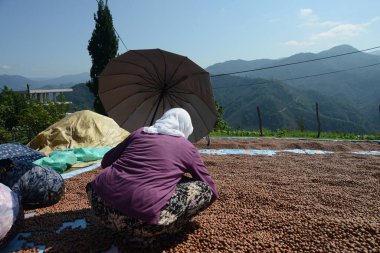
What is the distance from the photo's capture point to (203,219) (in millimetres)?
3430

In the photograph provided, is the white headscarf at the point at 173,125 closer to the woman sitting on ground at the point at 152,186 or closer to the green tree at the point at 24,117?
the woman sitting on ground at the point at 152,186

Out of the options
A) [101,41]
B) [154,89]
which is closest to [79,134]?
[154,89]

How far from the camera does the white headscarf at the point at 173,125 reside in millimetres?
2877

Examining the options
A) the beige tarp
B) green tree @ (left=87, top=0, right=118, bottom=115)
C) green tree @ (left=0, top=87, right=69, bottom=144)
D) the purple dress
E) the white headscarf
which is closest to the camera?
the purple dress

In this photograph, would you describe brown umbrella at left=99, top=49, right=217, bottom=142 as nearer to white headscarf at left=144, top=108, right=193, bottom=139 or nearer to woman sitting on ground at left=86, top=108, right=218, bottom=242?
white headscarf at left=144, top=108, right=193, bottom=139

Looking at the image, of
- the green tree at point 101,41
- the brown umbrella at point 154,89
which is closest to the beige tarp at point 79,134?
the brown umbrella at point 154,89

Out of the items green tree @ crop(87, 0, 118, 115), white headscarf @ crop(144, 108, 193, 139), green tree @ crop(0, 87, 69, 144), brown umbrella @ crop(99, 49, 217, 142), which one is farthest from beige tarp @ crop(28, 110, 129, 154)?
green tree @ crop(87, 0, 118, 115)

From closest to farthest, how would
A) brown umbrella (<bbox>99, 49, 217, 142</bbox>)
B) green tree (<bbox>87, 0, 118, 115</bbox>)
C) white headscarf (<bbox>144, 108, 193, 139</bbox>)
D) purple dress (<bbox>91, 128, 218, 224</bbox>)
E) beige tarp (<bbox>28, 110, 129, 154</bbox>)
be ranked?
1. purple dress (<bbox>91, 128, 218, 224</bbox>)
2. white headscarf (<bbox>144, 108, 193, 139</bbox>)
3. brown umbrella (<bbox>99, 49, 217, 142</bbox>)
4. beige tarp (<bbox>28, 110, 129, 154</bbox>)
5. green tree (<bbox>87, 0, 118, 115</bbox>)

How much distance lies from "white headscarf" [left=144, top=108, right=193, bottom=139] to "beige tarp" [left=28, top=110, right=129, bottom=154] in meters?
5.66

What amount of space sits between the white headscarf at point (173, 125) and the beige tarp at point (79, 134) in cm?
566

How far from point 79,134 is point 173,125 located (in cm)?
605

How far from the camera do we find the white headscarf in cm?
288

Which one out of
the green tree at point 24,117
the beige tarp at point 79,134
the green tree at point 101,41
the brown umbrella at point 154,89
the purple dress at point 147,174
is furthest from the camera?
the green tree at point 101,41

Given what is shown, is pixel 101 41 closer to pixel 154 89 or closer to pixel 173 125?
pixel 154 89
